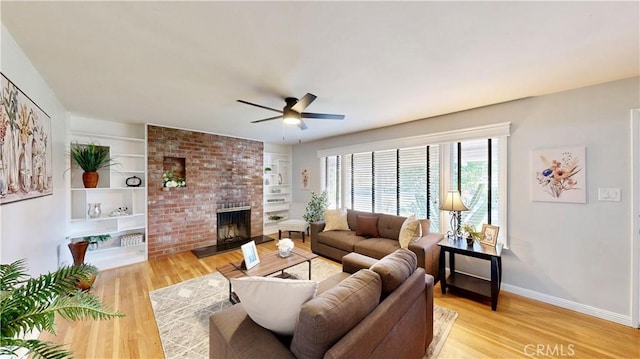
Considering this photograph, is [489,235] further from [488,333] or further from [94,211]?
[94,211]

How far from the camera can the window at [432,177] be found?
119 inches

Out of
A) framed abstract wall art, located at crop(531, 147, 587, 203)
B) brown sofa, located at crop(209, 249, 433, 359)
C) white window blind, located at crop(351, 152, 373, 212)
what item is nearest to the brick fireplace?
white window blind, located at crop(351, 152, 373, 212)

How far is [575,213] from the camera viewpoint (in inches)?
97.3

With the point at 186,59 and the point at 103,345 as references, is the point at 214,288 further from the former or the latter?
the point at 186,59

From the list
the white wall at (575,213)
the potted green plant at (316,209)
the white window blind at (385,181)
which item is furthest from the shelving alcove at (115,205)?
the white wall at (575,213)

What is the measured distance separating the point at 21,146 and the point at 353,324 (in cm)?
266

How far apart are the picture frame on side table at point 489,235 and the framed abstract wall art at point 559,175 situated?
0.55m

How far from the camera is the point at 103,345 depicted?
1.96 meters

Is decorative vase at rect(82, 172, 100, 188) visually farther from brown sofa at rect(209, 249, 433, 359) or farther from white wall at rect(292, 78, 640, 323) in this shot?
white wall at rect(292, 78, 640, 323)

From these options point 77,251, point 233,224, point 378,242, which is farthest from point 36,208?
point 378,242

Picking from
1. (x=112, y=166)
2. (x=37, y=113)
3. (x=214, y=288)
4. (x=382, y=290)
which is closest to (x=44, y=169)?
(x=37, y=113)

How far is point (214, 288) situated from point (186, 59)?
8.43 ft

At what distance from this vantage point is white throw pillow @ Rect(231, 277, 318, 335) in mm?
1224

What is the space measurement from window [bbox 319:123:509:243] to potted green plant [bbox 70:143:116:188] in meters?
3.97
